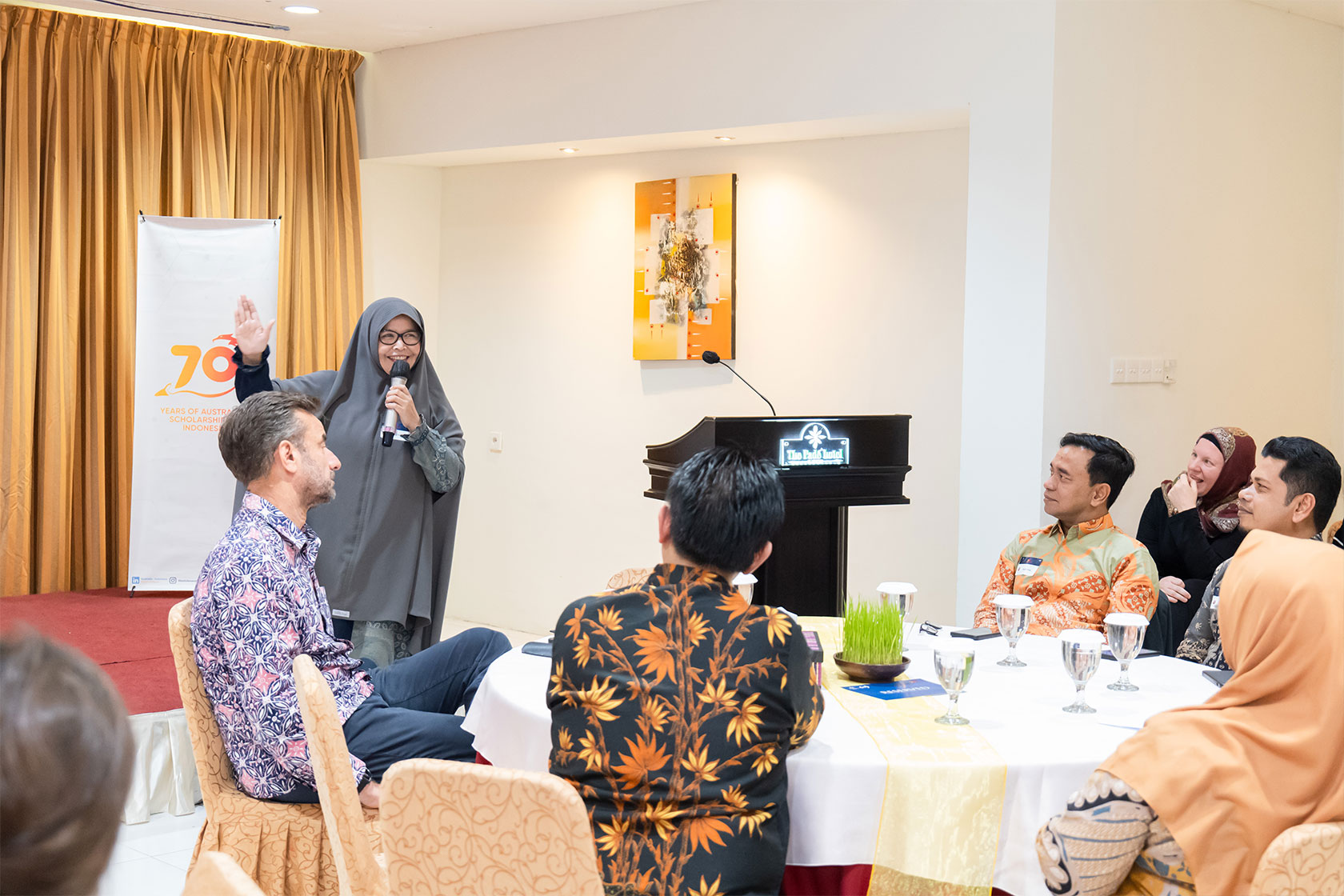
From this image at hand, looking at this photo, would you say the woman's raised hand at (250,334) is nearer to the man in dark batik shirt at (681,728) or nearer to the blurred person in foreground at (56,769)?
the man in dark batik shirt at (681,728)

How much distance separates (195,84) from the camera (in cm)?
580

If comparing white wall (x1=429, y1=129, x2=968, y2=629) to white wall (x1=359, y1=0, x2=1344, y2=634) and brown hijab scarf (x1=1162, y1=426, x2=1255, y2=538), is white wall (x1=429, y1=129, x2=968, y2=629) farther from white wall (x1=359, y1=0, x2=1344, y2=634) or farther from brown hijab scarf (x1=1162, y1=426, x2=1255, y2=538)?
brown hijab scarf (x1=1162, y1=426, x2=1255, y2=538)

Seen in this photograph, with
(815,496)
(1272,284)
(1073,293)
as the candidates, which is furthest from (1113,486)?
(1272,284)

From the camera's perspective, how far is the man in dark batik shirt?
176 cm

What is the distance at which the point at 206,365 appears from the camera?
5324 millimetres

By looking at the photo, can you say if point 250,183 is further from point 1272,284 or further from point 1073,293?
point 1272,284

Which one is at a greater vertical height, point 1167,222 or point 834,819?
point 1167,222

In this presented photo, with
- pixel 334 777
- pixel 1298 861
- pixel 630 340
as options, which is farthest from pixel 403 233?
pixel 1298 861

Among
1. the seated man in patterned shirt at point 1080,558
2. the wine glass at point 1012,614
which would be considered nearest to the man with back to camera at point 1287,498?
the seated man in patterned shirt at point 1080,558

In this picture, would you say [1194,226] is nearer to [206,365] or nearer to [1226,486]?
[1226,486]

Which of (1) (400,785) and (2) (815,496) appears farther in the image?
(2) (815,496)

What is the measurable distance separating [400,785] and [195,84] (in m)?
5.04

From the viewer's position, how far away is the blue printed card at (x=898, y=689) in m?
2.34

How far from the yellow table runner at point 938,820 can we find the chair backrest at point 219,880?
1040mm
